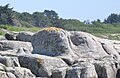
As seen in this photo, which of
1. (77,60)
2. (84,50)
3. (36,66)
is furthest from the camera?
(84,50)

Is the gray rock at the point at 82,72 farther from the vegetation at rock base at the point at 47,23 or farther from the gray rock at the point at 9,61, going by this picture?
the vegetation at rock base at the point at 47,23

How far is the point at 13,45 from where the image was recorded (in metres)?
28.1

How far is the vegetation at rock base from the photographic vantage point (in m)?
92.9

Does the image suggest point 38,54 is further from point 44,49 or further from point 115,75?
point 115,75

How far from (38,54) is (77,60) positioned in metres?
2.15

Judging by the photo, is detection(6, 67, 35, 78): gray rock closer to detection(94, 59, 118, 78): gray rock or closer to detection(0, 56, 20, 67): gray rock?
detection(0, 56, 20, 67): gray rock

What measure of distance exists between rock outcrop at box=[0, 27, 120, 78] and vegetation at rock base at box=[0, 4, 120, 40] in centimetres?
2579

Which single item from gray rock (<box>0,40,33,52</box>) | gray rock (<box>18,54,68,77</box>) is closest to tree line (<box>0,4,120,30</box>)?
gray rock (<box>0,40,33,52</box>)

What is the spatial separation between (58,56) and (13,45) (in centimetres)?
291

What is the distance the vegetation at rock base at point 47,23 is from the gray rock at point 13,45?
83.5ft

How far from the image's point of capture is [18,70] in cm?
2291

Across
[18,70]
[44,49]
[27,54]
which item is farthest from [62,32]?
[18,70]

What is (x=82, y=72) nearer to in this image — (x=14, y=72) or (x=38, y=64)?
(x=38, y=64)

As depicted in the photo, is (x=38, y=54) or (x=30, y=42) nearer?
(x=38, y=54)
